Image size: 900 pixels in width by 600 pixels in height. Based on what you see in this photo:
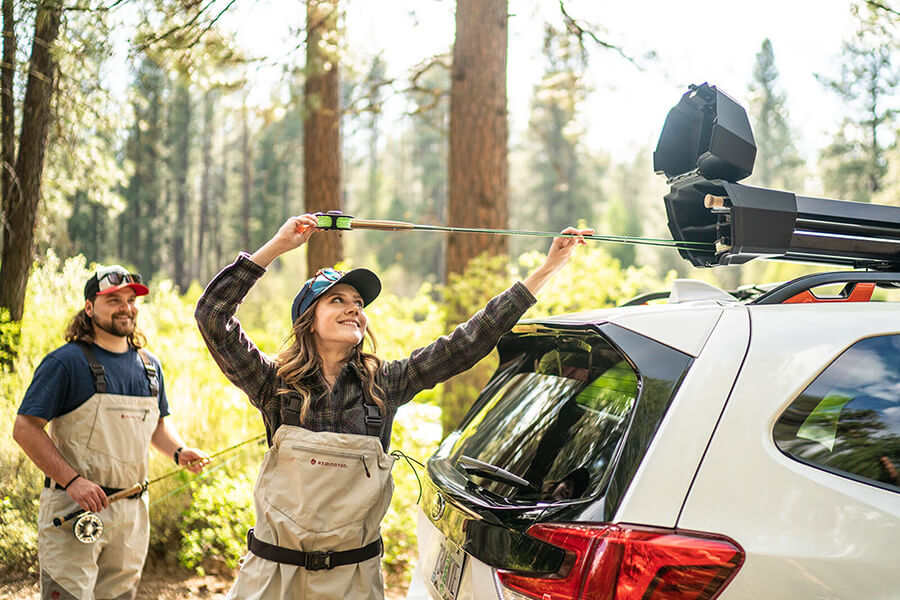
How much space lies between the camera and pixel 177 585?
17.8ft

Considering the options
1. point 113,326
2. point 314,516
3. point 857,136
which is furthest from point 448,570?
point 857,136

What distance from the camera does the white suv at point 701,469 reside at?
1.81 meters

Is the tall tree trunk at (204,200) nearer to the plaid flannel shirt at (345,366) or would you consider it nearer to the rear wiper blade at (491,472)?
the plaid flannel shirt at (345,366)

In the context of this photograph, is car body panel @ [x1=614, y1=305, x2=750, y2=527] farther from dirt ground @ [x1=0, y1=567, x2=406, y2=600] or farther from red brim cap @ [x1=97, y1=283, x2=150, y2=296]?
dirt ground @ [x1=0, y1=567, x2=406, y2=600]

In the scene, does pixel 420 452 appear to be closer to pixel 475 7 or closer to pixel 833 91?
pixel 475 7

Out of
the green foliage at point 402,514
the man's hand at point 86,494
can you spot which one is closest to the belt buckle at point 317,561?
the man's hand at point 86,494

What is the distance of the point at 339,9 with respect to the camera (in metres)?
8.06

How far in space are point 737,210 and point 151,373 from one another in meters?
3.04

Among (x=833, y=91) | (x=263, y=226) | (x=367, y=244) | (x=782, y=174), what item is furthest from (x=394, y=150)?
(x=833, y=91)

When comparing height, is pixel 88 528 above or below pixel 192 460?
below

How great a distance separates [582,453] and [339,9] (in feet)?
23.0

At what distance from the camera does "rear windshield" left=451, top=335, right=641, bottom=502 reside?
2092 mm

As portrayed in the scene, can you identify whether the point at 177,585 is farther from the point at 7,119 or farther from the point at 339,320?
the point at 7,119

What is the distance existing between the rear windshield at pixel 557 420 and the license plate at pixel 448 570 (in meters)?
0.21
